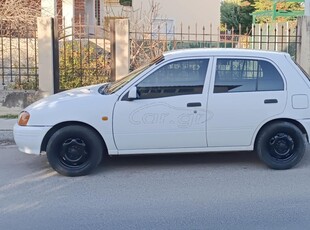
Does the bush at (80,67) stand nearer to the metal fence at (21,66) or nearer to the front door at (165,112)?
the metal fence at (21,66)

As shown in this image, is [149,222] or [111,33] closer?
[149,222]

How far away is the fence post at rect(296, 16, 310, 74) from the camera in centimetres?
1033

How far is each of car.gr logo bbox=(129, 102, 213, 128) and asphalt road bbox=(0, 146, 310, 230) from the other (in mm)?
722

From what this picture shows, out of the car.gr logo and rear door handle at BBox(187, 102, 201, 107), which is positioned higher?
rear door handle at BBox(187, 102, 201, 107)

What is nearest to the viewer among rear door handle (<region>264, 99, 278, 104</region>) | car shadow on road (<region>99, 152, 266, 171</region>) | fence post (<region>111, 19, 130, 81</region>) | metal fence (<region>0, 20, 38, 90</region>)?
rear door handle (<region>264, 99, 278, 104</region>)

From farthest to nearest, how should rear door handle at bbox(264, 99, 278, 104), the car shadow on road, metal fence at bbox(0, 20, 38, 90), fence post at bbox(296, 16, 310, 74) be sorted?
fence post at bbox(296, 16, 310, 74)
metal fence at bbox(0, 20, 38, 90)
the car shadow on road
rear door handle at bbox(264, 99, 278, 104)

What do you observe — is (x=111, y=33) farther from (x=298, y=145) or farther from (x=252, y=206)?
(x=252, y=206)

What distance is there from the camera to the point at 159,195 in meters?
4.86

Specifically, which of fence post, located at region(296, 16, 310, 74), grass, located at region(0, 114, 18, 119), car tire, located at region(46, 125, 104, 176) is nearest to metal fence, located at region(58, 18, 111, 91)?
grass, located at region(0, 114, 18, 119)

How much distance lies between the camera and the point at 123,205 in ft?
14.9

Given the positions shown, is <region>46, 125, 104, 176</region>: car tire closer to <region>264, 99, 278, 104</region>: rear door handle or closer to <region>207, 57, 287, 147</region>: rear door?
<region>207, 57, 287, 147</region>: rear door

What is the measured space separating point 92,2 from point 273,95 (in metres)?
18.0

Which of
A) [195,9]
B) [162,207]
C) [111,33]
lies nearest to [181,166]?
[162,207]

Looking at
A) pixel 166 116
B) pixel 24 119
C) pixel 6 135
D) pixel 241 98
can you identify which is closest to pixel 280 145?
pixel 241 98
